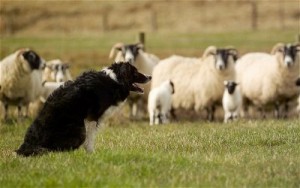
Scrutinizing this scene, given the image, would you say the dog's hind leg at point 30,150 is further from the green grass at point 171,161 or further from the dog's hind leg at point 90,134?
the dog's hind leg at point 90,134

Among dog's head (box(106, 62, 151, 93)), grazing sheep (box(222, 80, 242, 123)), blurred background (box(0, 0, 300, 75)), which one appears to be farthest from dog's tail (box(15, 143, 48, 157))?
blurred background (box(0, 0, 300, 75))

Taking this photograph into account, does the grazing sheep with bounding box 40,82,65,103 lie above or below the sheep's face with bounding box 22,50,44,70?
below

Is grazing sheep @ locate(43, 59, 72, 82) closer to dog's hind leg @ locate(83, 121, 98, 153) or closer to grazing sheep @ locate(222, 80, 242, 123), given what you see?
grazing sheep @ locate(222, 80, 242, 123)

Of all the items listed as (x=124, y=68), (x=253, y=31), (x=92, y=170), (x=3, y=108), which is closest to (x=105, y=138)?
(x=124, y=68)

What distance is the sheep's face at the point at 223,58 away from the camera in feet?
66.1

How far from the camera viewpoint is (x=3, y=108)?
19.9m

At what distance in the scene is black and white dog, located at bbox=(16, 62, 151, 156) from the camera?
975 cm

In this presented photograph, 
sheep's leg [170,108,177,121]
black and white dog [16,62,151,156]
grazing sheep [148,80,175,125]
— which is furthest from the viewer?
sheep's leg [170,108,177,121]

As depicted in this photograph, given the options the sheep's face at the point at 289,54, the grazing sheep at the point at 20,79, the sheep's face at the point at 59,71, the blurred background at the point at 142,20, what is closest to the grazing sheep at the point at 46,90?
the grazing sheep at the point at 20,79

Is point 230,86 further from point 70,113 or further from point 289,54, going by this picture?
point 70,113

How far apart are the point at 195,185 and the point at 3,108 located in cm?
1291

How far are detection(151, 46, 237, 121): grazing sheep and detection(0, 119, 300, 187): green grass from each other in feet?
28.8

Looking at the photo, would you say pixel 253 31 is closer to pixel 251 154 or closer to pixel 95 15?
pixel 95 15

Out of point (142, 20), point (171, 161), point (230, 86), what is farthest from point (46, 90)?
point (142, 20)
